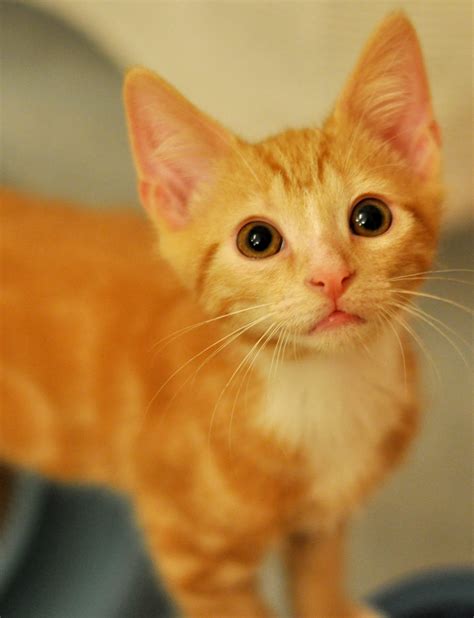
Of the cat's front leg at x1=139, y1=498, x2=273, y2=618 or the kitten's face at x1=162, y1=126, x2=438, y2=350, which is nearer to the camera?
the kitten's face at x1=162, y1=126, x2=438, y2=350

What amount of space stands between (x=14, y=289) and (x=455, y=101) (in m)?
0.72

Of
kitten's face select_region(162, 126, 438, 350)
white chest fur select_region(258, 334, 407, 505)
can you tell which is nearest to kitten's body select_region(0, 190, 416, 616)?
white chest fur select_region(258, 334, 407, 505)

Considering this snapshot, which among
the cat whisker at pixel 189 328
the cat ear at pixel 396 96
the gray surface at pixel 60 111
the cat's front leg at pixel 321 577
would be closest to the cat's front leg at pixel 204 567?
the cat's front leg at pixel 321 577

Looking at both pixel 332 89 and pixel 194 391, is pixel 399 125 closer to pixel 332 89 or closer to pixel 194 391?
pixel 332 89

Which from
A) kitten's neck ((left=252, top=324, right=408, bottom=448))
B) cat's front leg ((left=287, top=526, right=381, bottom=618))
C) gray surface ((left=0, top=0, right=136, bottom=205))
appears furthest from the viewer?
gray surface ((left=0, top=0, right=136, bottom=205))

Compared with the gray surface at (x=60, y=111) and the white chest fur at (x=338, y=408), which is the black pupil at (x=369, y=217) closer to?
→ the white chest fur at (x=338, y=408)

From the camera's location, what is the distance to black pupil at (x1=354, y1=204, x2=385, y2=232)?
747 mm

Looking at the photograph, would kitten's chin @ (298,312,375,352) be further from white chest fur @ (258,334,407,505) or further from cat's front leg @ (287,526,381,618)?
cat's front leg @ (287,526,381,618)

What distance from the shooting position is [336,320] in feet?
2.37

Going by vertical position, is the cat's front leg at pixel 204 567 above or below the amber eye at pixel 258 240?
below

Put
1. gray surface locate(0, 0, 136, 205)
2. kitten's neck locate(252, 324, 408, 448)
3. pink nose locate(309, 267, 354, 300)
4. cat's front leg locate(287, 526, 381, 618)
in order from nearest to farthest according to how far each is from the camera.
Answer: pink nose locate(309, 267, 354, 300) < kitten's neck locate(252, 324, 408, 448) < cat's front leg locate(287, 526, 381, 618) < gray surface locate(0, 0, 136, 205)

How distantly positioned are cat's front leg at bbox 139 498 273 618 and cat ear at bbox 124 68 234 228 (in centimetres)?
45

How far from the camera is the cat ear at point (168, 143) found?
0.71 m

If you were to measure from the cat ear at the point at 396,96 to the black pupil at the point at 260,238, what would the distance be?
16 centimetres
